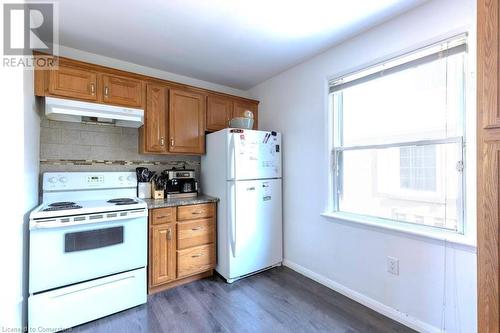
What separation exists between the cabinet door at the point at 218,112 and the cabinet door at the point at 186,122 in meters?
0.09

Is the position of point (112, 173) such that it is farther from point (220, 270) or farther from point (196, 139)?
point (220, 270)

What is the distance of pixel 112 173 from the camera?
100.0 inches

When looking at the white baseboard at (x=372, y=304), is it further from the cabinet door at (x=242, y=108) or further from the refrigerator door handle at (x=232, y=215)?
the cabinet door at (x=242, y=108)

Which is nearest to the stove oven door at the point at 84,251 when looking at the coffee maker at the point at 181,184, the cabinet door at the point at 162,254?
the cabinet door at the point at 162,254

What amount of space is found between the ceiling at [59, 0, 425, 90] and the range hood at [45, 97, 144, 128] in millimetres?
621

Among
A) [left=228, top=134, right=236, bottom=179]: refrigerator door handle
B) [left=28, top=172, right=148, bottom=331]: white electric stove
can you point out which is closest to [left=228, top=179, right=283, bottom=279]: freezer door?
[left=228, top=134, right=236, bottom=179]: refrigerator door handle

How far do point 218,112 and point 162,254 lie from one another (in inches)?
69.9

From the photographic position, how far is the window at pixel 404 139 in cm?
166

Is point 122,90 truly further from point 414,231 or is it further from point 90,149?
point 414,231

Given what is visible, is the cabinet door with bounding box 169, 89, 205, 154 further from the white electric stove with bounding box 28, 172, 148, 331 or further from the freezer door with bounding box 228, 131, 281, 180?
the white electric stove with bounding box 28, 172, 148, 331

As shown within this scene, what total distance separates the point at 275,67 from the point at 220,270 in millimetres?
2427

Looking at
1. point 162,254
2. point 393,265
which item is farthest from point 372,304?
point 162,254

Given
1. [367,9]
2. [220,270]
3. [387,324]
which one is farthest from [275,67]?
[387,324]

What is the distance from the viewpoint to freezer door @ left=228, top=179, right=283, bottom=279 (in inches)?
99.3
